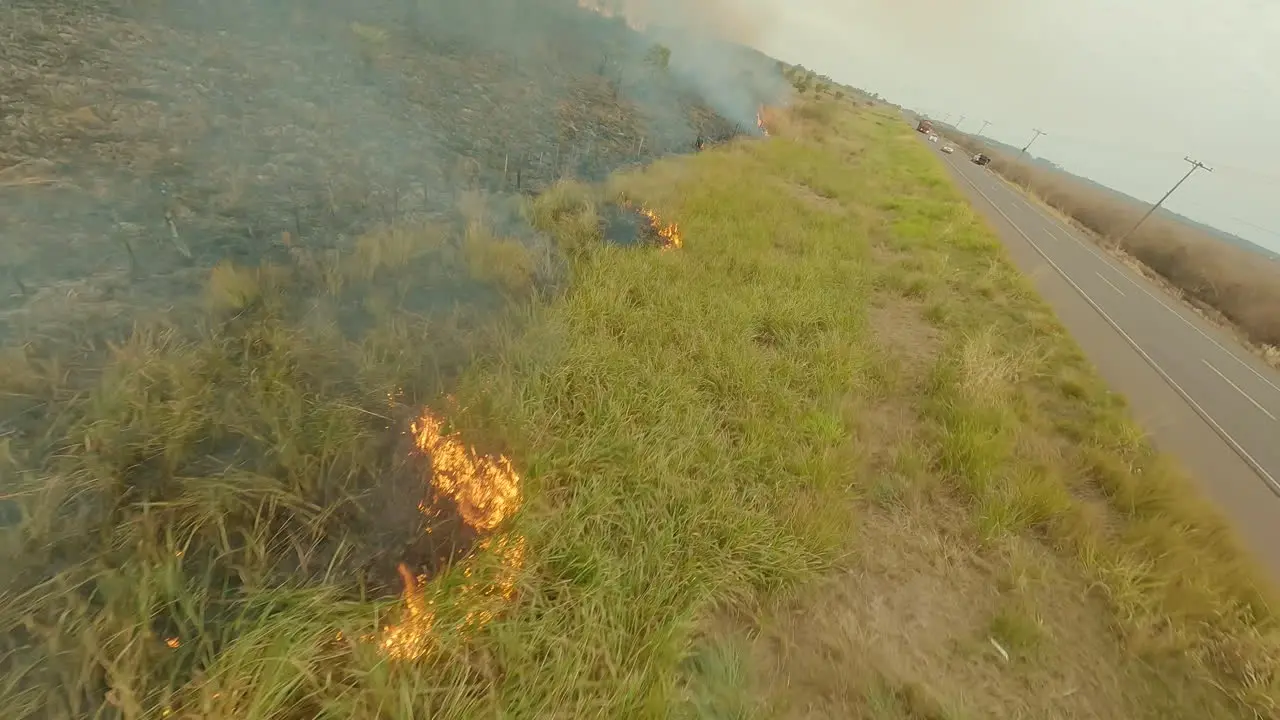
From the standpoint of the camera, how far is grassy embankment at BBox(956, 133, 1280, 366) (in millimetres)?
18422

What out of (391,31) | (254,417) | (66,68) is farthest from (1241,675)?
(391,31)

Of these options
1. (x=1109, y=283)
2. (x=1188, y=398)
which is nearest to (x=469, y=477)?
(x=1188, y=398)

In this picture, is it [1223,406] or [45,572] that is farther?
[1223,406]

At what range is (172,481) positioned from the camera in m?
2.58

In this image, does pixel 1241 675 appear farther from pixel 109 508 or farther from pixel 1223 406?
pixel 1223 406

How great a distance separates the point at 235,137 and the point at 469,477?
605cm

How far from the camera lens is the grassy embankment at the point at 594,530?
2178 mm

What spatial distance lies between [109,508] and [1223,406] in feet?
44.4

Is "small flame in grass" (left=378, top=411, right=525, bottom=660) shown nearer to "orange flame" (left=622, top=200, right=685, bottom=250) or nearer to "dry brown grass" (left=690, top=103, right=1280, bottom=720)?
"dry brown grass" (left=690, top=103, right=1280, bottom=720)

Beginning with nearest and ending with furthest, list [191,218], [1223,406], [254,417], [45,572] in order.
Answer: [45,572]
[254,417]
[191,218]
[1223,406]

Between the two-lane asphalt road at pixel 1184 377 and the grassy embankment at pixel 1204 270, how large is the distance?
10.5 ft

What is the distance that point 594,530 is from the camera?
3.11m

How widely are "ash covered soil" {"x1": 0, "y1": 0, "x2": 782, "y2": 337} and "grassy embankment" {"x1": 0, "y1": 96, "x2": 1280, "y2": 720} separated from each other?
96cm


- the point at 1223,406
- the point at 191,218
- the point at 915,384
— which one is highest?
the point at 1223,406
